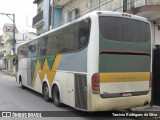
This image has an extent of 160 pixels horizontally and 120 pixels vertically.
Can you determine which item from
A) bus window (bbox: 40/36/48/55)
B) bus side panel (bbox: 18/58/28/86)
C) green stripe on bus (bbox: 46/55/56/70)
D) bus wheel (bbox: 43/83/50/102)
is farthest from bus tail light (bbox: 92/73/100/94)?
bus side panel (bbox: 18/58/28/86)

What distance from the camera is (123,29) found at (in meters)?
8.68

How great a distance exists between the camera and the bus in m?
8.11

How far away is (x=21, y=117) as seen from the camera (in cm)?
898

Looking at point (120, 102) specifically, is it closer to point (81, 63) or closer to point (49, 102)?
point (81, 63)

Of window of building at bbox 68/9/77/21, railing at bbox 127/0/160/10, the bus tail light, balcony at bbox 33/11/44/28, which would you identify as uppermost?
balcony at bbox 33/11/44/28

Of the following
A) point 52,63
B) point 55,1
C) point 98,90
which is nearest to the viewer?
point 98,90

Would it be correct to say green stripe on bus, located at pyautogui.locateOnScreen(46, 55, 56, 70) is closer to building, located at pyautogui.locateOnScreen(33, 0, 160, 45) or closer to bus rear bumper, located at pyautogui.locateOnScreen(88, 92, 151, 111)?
bus rear bumper, located at pyautogui.locateOnScreen(88, 92, 151, 111)

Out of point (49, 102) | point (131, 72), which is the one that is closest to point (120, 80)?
point (131, 72)

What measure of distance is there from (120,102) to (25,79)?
29.6ft

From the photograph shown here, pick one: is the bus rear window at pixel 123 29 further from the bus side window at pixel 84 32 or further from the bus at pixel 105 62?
the bus side window at pixel 84 32

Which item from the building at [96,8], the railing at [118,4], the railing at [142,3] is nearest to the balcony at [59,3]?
the building at [96,8]

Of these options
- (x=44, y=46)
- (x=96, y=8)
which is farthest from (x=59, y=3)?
(x=44, y=46)

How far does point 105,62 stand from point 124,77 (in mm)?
832

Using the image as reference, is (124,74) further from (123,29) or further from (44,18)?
(44,18)
